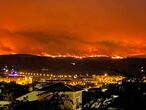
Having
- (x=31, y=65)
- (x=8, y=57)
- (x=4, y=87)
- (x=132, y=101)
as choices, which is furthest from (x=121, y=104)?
(x=31, y=65)

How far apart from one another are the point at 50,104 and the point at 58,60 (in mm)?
109618

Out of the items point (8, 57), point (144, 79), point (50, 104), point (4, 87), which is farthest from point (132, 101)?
point (8, 57)

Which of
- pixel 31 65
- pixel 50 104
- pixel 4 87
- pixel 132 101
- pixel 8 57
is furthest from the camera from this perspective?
pixel 31 65

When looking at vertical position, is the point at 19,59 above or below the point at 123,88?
above

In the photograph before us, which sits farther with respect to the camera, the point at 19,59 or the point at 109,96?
the point at 19,59

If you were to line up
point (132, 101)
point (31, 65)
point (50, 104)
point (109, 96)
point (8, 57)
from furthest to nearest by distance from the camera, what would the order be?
point (31, 65)
point (8, 57)
point (50, 104)
point (109, 96)
point (132, 101)

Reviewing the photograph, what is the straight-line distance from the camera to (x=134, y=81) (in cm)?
516

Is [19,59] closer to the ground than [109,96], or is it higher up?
higher up

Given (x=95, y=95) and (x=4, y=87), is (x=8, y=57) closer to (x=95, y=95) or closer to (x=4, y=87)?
(x=4, y=87)

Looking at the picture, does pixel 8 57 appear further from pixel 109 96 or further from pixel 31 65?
pixel 109 96

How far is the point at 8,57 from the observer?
105125 mm

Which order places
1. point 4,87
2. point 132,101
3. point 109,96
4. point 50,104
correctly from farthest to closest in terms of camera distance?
point 4,87, point 50,104, point 109,96, point 132,101

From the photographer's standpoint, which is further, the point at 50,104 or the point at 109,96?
the point at 50,104

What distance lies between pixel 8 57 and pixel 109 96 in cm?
10103
